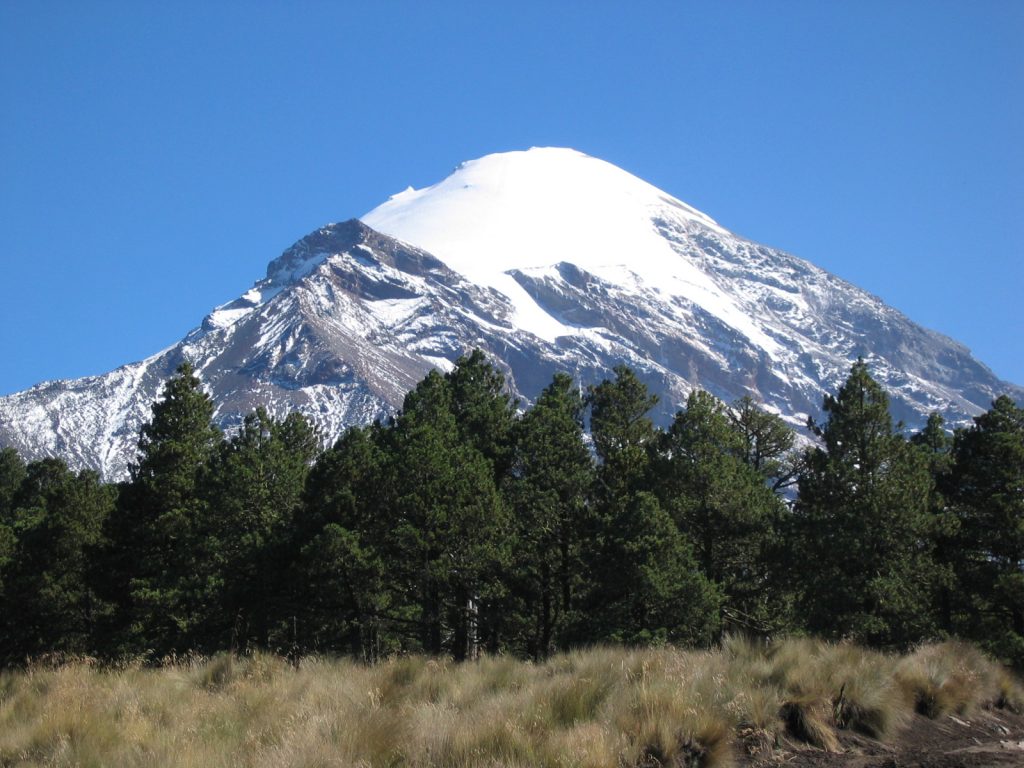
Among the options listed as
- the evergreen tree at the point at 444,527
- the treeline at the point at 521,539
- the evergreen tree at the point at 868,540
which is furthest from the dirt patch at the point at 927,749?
the evergreen tree at the point at 444,527

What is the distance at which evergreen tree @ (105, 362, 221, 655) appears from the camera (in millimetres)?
31125

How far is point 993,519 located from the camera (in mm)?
27094

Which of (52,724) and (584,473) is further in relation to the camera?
(584,473)

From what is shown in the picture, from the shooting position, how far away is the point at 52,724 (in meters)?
11.0

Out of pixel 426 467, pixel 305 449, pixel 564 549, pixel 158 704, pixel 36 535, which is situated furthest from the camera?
pixel 305 449

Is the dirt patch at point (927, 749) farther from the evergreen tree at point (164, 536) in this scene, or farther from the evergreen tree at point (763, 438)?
the evergreen tree at point (763, 438)

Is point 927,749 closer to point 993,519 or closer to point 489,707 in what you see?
point 489,707

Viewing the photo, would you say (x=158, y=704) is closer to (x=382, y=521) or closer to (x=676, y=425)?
(x=382, y=521)

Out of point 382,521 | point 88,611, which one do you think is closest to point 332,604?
point 382,521

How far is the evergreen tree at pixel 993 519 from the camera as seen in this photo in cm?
2622

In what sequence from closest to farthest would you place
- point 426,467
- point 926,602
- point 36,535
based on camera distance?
point 926,602
point 426,467
point 36,535

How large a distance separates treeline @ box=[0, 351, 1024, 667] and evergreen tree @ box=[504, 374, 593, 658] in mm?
74

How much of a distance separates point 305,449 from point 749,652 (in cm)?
3260

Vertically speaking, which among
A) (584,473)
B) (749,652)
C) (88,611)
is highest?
(584,473)
